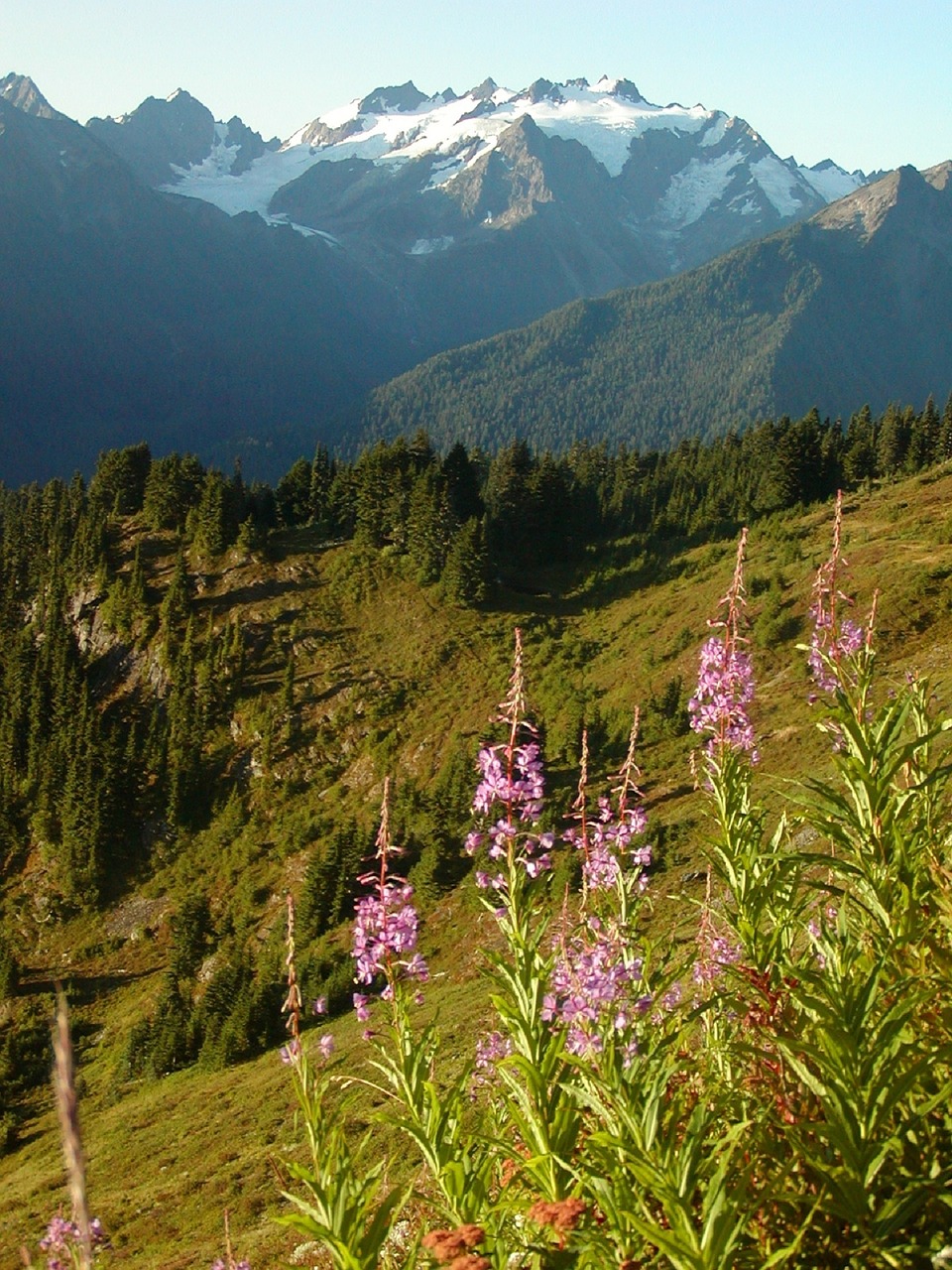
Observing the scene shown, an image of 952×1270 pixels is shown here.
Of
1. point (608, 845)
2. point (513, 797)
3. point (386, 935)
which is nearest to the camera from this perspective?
point (513, 797)

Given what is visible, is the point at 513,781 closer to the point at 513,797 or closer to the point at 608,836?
the point at 513,797

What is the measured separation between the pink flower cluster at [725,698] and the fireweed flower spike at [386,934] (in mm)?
1845

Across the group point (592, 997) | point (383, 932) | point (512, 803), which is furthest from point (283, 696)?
point (592, 997)

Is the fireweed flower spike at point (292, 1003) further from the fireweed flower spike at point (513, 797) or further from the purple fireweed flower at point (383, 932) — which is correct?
the fireweed flower spike at point (513, 797)

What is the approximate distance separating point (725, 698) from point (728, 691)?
0.21 feet

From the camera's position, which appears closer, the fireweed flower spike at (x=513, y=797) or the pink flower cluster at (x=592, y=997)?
the pink flower cluster at (x=592, y=997)

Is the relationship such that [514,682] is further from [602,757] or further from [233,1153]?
[602,757]

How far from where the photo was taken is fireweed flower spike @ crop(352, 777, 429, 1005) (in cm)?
458

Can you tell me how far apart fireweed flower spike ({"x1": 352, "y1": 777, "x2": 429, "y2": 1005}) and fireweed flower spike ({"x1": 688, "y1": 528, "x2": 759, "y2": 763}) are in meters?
1.88

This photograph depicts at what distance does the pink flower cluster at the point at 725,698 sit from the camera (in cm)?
511

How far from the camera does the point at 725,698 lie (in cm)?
510

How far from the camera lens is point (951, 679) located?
33.6m

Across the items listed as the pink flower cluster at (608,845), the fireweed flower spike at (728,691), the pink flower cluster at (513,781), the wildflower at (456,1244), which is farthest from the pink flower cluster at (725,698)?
the wildflower at (456,1244)

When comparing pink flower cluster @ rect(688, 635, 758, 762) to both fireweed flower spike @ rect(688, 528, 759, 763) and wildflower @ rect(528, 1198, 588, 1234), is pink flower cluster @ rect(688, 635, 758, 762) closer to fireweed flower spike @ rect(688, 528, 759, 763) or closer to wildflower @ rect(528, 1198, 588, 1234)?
fireweed flower spike @ rect(688, 528, 759, 763)
